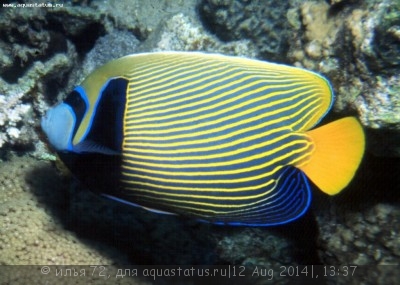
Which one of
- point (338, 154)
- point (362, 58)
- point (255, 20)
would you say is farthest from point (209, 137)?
point (255, 20)

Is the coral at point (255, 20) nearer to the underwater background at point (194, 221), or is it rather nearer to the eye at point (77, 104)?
the underwater background at point (194, 221)

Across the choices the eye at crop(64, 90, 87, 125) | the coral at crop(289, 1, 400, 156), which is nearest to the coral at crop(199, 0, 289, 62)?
the coral at crop(289, 1, 400, 156)

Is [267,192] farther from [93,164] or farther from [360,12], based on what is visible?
[360,12]

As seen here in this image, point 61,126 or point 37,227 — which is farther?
point 37,227

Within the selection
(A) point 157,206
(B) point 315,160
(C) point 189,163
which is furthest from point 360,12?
(A) point 157,206

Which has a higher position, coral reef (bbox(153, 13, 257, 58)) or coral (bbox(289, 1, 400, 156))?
coral (bbox(289, 1, 400, 156))

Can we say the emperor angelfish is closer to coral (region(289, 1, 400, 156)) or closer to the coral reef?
coral (region(289, 1, 400, 156))

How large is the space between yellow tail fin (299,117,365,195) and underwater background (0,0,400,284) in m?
0.48

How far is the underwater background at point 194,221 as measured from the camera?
212cm

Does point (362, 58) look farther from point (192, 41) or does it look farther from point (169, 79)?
point (192, 41)

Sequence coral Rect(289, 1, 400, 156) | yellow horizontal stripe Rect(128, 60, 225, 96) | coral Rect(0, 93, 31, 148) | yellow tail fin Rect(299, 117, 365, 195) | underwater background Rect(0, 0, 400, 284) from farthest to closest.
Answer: coral Rect(0, 93, 31, 148), underwater background Rect(0, 0, 400, 284), coral Rect(289, 1, 400, 156), yellow horizontal stripe Rect(128, 60, 225, 96), yellow tail fin Rect(299, 117, 365, 195)

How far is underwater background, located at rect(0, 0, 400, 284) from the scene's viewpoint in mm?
2115

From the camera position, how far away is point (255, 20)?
370cm

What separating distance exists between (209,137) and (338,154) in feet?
1.71
